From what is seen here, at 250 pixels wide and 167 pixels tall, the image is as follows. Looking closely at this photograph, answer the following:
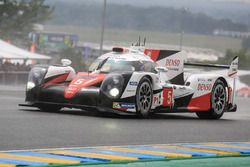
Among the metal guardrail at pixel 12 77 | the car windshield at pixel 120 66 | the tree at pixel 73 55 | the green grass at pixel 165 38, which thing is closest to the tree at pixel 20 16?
the tree at pixel 73 55

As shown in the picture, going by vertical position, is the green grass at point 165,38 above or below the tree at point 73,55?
above

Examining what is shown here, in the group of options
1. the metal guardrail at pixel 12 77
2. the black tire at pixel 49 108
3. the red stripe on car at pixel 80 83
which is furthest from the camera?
the metal guardrail at pixel 12 77

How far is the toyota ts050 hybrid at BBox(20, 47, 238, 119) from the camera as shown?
14.4 metres

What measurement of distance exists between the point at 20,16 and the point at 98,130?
207 ft

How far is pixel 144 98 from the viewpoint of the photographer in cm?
1477

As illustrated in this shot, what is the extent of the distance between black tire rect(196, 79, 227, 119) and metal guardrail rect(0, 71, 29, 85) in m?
24.5

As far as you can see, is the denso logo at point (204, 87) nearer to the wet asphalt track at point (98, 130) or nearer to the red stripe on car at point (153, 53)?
the wet asphalt track at point (98, 130)

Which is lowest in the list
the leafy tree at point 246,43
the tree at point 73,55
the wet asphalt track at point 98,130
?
the wet asphalt track at point 98,130

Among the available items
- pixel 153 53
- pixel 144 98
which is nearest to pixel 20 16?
pixel 153 53

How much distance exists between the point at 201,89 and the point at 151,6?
151 ft

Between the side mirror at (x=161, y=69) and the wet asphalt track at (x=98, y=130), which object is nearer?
the wet asphalt track at (x=98, y=130)

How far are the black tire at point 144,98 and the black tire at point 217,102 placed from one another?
75.6 inches

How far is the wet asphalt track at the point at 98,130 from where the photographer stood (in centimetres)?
1010

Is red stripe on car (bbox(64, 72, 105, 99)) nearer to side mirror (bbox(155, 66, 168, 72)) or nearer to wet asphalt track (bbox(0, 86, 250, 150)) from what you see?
wet asphalt track (bbox(0, 86, 250, 150))
